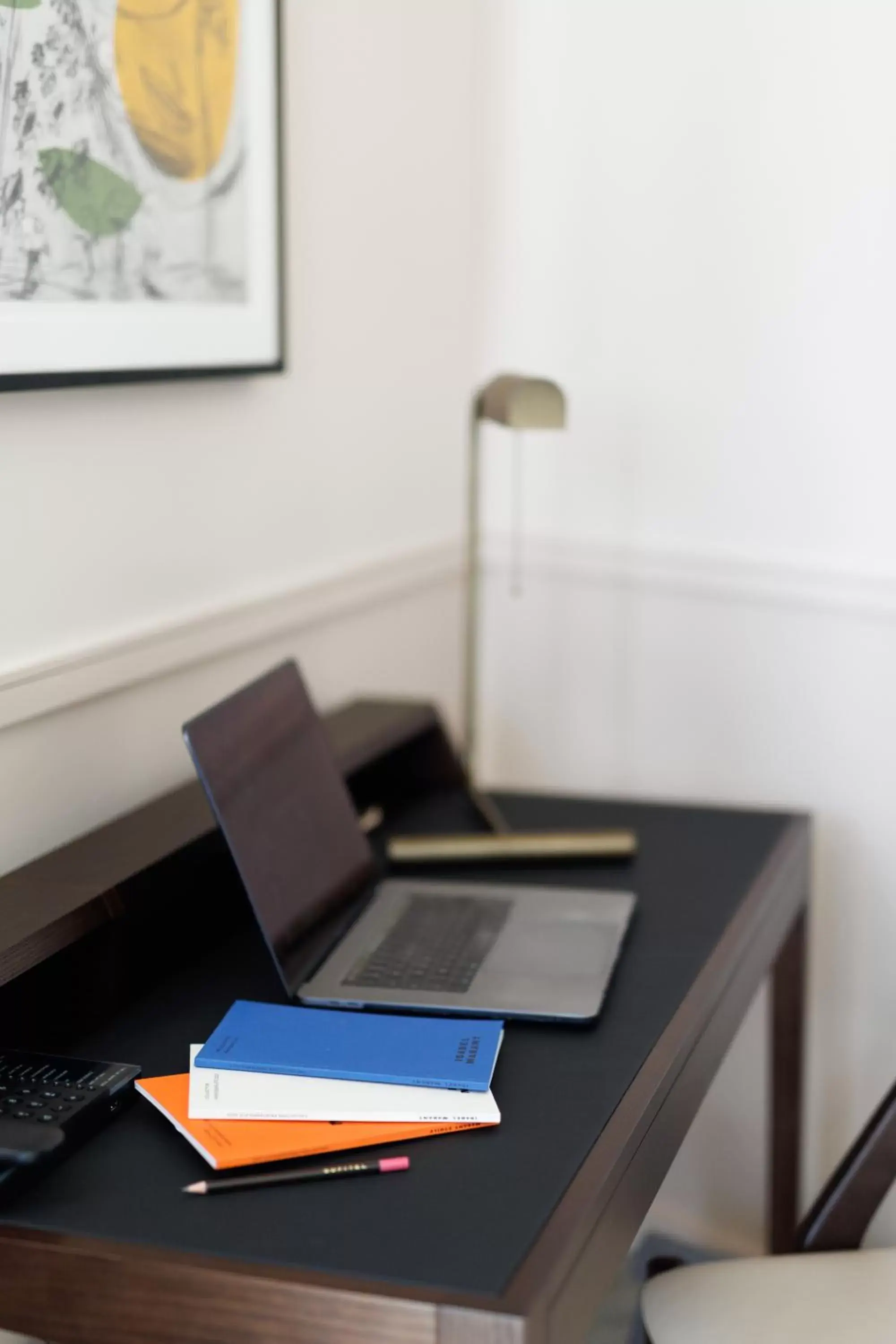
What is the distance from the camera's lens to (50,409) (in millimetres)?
1441

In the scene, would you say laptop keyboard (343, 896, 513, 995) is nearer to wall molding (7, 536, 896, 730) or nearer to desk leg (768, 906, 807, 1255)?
wall molding (7, 536, 896, 730)

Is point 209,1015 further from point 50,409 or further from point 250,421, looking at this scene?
point 250,421

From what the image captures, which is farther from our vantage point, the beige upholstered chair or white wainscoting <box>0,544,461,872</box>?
white wainscoting <box>0,544,461,872</box>

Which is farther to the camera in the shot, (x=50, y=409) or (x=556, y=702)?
(x=556, y=702)

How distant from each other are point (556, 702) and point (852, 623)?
487mm

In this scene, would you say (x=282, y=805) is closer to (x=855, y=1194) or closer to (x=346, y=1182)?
(x=346, y=1182)

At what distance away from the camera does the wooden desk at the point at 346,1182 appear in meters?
0.97

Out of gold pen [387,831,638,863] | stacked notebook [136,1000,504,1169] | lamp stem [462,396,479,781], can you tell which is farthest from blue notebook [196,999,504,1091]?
lamp stem [462,396,479,781]

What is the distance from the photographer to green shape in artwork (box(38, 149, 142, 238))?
4.56ft

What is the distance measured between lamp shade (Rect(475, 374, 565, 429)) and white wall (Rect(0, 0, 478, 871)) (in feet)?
0.96

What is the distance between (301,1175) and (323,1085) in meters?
0.10

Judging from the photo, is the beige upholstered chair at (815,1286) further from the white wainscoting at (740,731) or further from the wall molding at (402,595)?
the wall molding at (402,595)

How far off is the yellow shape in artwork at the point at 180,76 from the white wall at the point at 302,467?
0.21 metres

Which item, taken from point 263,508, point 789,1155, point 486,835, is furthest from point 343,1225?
point 789,1155
